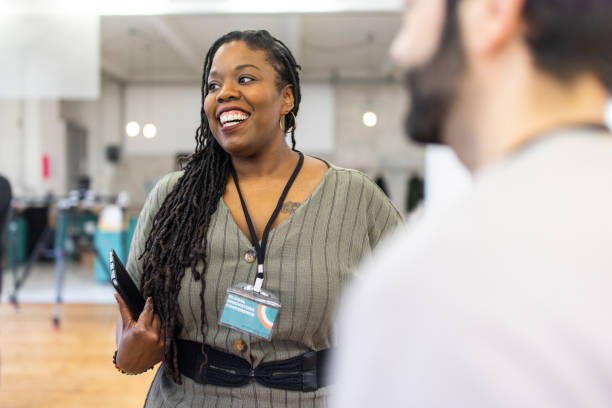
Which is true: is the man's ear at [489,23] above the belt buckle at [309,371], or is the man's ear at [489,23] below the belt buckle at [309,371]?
above

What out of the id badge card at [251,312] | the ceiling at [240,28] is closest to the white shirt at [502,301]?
the id badge card at [251,312]

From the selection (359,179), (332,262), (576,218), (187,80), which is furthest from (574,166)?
(187,80)

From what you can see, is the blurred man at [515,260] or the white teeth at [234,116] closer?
the blurred man at [515,260]

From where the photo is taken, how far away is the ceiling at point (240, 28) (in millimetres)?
7516

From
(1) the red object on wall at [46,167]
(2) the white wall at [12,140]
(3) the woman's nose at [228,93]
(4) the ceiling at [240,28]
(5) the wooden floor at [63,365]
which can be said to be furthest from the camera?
(1) the red object on wall at [46,167]

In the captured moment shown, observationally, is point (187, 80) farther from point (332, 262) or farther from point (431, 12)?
point (431, 12)

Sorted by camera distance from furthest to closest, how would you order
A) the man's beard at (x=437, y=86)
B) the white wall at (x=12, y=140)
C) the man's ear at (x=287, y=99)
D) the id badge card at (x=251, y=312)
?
1. the white wall at (x=12, y=140)
2. the man's ear at (x=287, y=99)
3. the id badge card at (x=251, y=312)
4. the man's beard at (x=437, y=86)

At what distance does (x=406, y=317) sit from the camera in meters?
0.34

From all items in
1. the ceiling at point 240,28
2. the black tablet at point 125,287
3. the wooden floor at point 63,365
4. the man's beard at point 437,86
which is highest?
the ceiling at point 240,28

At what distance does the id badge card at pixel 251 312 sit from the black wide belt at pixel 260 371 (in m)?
0.07

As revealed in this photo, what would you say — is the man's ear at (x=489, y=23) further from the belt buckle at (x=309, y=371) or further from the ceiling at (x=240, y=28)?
the ceiling at (x=240, y=28)

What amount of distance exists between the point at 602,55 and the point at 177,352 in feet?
3.36

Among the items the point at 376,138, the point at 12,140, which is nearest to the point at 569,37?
the point at 12,140

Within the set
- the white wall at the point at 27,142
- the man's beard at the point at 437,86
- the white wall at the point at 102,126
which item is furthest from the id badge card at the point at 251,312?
the white wall at the point at 102,126
